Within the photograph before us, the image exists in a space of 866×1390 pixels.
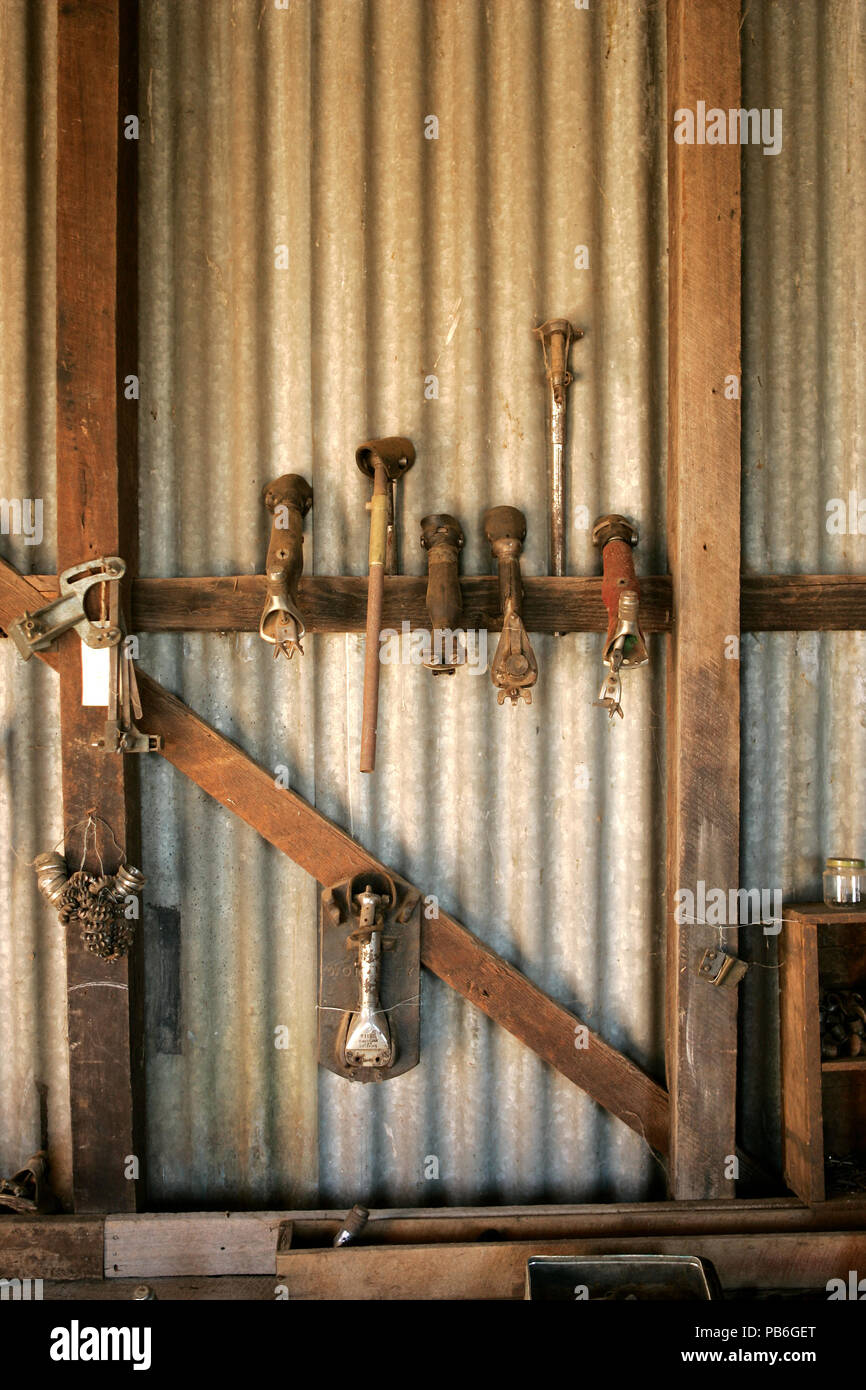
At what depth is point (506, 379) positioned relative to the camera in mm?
2422

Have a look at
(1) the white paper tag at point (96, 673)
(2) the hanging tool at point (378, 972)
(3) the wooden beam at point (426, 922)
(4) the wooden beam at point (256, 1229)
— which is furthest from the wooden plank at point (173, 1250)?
(1) the white paper tag at point (96, 673)

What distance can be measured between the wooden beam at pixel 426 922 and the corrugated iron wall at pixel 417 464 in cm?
10

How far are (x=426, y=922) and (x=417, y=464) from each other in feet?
4.59

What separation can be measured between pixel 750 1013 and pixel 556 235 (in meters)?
2.50

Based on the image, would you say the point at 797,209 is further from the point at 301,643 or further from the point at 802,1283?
the point at 802,1283

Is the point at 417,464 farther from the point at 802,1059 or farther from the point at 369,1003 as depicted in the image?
the point at 802,1059

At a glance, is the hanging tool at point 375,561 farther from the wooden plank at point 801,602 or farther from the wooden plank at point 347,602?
the wooden plank at point 801,602

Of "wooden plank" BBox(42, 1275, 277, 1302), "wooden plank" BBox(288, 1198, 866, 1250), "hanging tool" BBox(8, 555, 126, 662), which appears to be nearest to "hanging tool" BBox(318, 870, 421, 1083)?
"wooden plank" BBox(288, 1198, 866, 1250)

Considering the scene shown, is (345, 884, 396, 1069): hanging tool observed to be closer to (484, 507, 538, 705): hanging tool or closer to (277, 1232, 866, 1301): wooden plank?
(277, 1232, 866, 1301): wooden plank

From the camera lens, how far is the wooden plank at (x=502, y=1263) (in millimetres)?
2098

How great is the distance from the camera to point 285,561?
2.12 m

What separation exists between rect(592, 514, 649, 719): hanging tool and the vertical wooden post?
1.39 meters

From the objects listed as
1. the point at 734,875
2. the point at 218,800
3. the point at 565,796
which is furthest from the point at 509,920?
the point at 218,800

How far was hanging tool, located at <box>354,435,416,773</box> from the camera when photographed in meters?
2.15
